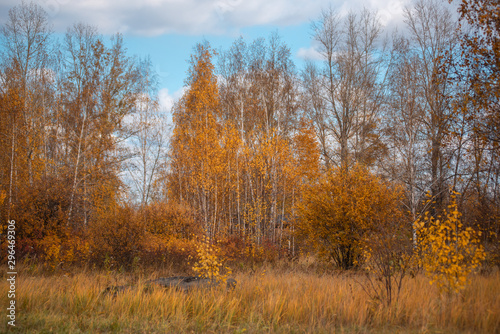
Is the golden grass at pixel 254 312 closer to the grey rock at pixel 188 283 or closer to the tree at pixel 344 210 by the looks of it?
the grey rock at pixel 188 283

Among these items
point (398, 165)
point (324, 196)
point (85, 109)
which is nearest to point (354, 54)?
point (398, 165)

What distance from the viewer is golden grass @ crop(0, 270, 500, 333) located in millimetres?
4259

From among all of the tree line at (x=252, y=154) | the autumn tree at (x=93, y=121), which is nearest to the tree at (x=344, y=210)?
the tree line at (x=252, y=154)

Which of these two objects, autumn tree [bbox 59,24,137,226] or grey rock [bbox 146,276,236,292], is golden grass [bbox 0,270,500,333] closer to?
grey rock [bbox 146,276,236,292]

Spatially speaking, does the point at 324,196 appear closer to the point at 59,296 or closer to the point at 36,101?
the point at 59,296

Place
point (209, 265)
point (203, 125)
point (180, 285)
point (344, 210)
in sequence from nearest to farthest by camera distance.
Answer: point (180, 285) → point (209, 265) → point (344, 210) → point (203, 125)

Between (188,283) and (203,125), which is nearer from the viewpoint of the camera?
(188,283)

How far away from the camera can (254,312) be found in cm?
489

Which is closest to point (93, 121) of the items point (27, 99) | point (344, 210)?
point (27, 99)

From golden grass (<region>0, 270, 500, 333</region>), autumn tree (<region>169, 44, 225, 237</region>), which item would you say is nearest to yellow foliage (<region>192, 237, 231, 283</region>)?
golden grass (<region>0, 270, 500, 333</region>)

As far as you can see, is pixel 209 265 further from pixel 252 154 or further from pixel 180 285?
pixel 252 154

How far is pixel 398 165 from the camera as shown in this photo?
14.1 m

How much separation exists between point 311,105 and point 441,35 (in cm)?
690

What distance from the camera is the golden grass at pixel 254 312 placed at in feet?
14.0
